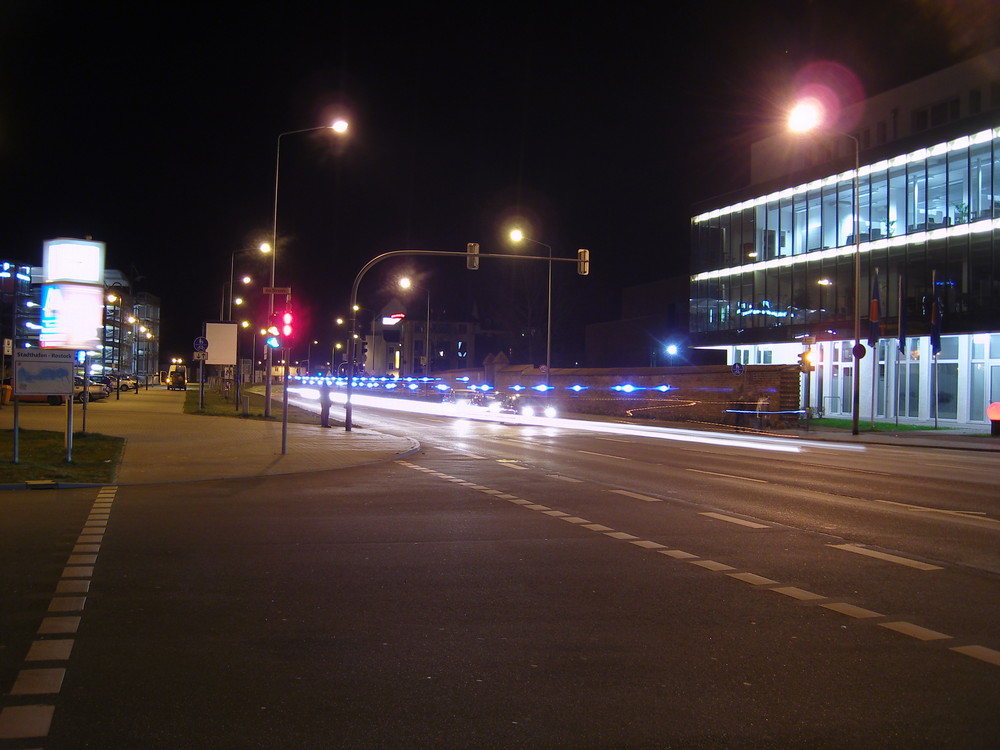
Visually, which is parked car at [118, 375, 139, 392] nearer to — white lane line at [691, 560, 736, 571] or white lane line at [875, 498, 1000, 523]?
white lane line at [875, 498, 1000, 523]

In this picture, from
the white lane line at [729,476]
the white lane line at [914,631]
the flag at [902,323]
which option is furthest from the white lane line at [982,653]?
the flag at [902,323]

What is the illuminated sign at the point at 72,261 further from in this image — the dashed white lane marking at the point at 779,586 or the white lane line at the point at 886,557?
the white lane line at the point at 886,557

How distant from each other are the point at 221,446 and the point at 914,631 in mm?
18563

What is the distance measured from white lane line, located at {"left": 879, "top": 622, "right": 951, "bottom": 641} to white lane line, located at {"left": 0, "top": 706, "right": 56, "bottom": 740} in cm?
554

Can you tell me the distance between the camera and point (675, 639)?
6.06 metres

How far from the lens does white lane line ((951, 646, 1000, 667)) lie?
564cm

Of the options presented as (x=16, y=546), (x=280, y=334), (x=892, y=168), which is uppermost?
(x=892, y=168)

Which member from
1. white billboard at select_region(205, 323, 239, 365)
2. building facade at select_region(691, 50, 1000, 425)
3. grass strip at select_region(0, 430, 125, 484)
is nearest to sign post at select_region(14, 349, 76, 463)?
grass strip at select_region(0, 430, 125, 484)

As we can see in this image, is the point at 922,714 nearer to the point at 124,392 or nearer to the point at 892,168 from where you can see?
the point at 892,168

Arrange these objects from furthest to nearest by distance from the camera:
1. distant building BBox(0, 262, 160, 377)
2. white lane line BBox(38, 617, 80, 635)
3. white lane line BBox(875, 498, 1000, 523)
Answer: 1. distant building BBox(0, 262, 160, 377)
2. white lane line BBox(875, 498, 1000, 523)
3. white lane line BBox(38, 617, 80, 635)

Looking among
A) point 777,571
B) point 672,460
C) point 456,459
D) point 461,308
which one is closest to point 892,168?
point 672,460

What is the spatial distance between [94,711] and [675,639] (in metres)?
3.67

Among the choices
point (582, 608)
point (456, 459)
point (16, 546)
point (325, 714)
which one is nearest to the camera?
point (325, 714)

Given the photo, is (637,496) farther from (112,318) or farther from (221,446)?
(112,318)
